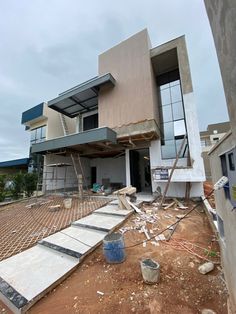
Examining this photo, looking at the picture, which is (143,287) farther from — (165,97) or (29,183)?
(29,183)

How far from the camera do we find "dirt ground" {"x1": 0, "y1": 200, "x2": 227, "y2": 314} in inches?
81.0

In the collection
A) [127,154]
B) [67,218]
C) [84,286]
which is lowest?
[84,286]

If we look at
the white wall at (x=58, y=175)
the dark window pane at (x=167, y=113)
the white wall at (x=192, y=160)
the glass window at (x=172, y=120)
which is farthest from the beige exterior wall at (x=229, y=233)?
the white wall at (x=58, y=175)

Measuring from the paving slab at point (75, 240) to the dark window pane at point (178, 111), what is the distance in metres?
8.01

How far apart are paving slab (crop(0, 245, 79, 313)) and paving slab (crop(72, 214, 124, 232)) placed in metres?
1.24

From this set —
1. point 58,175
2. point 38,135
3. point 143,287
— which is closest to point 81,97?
point 38,135

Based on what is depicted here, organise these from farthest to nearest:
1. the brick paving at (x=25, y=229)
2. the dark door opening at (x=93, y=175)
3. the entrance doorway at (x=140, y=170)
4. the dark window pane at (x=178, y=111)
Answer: the dark door opening at (x=93, y=175), the entrance doorway at (x=140, y=170), the dark window pane at (x=178, y=111), the brick paving at (x=25, y=229)

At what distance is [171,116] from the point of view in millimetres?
9328

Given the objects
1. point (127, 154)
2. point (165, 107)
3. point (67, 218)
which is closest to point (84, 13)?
point (165, 107)

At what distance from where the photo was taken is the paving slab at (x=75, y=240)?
11.0ft

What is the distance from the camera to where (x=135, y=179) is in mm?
10344

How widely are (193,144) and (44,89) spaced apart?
20175 millimetres

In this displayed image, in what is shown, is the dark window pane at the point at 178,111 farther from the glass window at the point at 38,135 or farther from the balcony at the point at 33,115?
the glass window at the point at 38,135

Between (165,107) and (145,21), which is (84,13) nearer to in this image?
(145,21)
